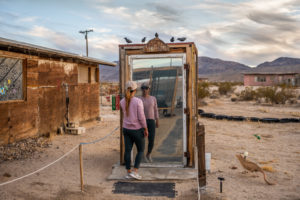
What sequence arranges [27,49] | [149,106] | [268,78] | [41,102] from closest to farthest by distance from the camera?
[149,106] → [27,49] → [41,102] → [268,78]

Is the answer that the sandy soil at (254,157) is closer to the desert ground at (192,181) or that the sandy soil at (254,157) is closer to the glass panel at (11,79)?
the desert ground at (192,181)

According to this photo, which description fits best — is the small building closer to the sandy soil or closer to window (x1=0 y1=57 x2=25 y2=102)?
window (x1=0 y1=57 x2=25 y2=102)

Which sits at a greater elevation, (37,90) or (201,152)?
(37,90)

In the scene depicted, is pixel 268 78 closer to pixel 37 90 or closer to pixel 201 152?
pixel 37 90

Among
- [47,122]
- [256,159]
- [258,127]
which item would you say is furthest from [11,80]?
[258,127]

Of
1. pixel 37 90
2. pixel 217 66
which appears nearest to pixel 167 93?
pixel 37 90

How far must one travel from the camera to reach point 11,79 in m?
8.32

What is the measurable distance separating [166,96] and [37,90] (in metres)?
4.70

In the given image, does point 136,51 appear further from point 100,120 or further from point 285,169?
point 100,120

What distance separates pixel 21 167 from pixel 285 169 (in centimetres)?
582

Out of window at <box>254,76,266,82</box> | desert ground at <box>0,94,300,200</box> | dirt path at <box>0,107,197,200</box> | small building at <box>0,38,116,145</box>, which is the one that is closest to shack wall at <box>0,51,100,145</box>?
small building at <box>0,38,116,145</box>

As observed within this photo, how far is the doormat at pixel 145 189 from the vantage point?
5031mm

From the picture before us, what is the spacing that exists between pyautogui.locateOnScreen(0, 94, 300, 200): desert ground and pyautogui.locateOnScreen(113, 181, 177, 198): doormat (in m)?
0.12

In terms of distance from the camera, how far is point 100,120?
1393 centimetres
